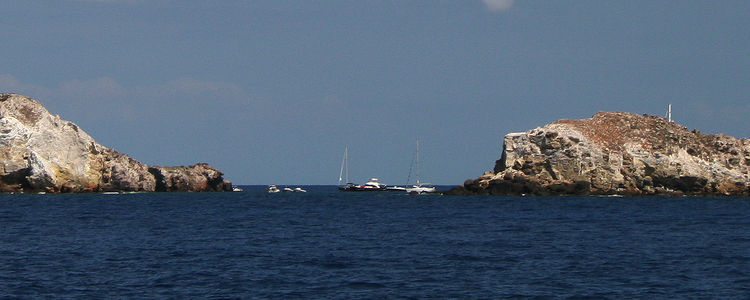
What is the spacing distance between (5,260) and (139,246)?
857cm

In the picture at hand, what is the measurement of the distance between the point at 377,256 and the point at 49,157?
83731mm

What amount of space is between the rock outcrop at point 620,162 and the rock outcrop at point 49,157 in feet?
187

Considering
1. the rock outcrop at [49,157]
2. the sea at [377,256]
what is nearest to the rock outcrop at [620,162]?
the sea at [377,256]

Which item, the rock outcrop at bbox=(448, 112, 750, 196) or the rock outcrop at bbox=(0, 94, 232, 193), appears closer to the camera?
the rock outcrop at bbox=(448, 112, 750, 196)

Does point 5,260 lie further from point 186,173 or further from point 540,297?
point 186,173

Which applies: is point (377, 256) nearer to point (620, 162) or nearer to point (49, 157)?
point (620, 162)

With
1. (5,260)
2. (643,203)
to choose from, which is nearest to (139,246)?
(5,260)

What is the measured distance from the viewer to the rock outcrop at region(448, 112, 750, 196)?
111 metres

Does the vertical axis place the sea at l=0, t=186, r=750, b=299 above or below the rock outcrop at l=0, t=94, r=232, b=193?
below

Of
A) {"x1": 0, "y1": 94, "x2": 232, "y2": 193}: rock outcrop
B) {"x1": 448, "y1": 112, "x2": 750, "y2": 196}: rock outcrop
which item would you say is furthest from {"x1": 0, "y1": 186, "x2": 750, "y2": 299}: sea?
{"x1": 0, "y1": 94, "x2": 232, "y2": 193}: rock outcrop

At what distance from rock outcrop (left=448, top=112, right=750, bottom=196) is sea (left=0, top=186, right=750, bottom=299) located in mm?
35374

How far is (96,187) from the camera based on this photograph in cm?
12650

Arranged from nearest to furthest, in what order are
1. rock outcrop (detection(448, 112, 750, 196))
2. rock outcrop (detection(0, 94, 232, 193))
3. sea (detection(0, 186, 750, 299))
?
1. sea (detection(0, 186, 750, 299))
2. rock outcrop (detection(448, 112, 750, 196))
3. rock outcrop (detection(0, 94, 232, 193))

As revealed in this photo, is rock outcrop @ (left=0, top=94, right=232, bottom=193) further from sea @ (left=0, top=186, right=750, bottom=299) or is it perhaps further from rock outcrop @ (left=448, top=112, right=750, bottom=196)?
rock outcrop @ (left=448, top=112, right=750, bottom=196)
